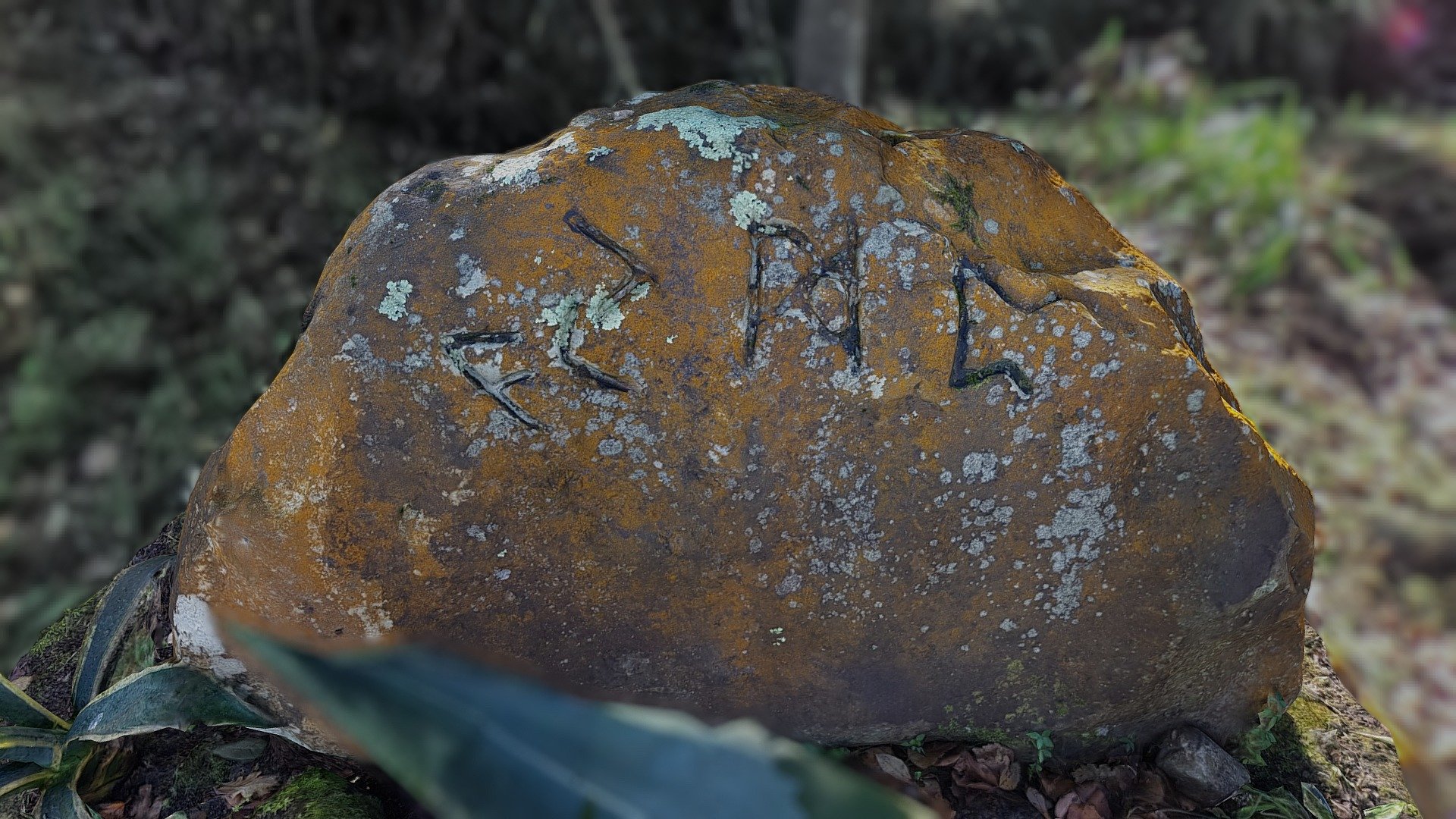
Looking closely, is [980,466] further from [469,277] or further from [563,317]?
[469,277]

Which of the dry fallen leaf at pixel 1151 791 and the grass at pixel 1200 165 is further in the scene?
the grass at pixel 1200 165

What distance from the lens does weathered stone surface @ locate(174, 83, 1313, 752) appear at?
1556 mm

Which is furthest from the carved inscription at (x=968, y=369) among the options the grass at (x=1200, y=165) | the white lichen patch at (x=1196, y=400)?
the grass at (x=1200, y=165)

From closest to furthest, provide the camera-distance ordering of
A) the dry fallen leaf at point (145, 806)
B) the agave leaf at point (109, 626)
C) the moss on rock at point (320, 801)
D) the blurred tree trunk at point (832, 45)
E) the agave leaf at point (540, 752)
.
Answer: the agave leaf at point (540, 752)
the moss on rock at point (320, 801)
the dry fallen leaf at point (145, 806)
the agave leaf at point (109, 626)
the blurred tree trunk at point (832, 45)

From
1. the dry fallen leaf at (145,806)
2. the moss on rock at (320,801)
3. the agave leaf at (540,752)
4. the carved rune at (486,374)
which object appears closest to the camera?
the agave leaf at (540,752)

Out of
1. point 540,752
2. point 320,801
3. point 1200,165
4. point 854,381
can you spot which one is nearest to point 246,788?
point 320,801

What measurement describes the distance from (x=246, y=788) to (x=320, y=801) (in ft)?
0.63

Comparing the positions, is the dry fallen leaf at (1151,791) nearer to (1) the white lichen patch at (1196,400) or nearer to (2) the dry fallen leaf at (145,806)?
(1) the white lichen patch at (1196,400)

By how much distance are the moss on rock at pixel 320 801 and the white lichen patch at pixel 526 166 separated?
3.65ft

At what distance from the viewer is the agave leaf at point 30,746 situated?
177 centimetres

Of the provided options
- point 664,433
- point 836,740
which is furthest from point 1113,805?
point 664,433

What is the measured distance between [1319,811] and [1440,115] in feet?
14.5

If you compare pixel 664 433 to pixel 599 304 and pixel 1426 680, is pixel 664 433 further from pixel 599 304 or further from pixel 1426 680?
pixel 1426 680

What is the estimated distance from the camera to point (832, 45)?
A: 4.01 meters
